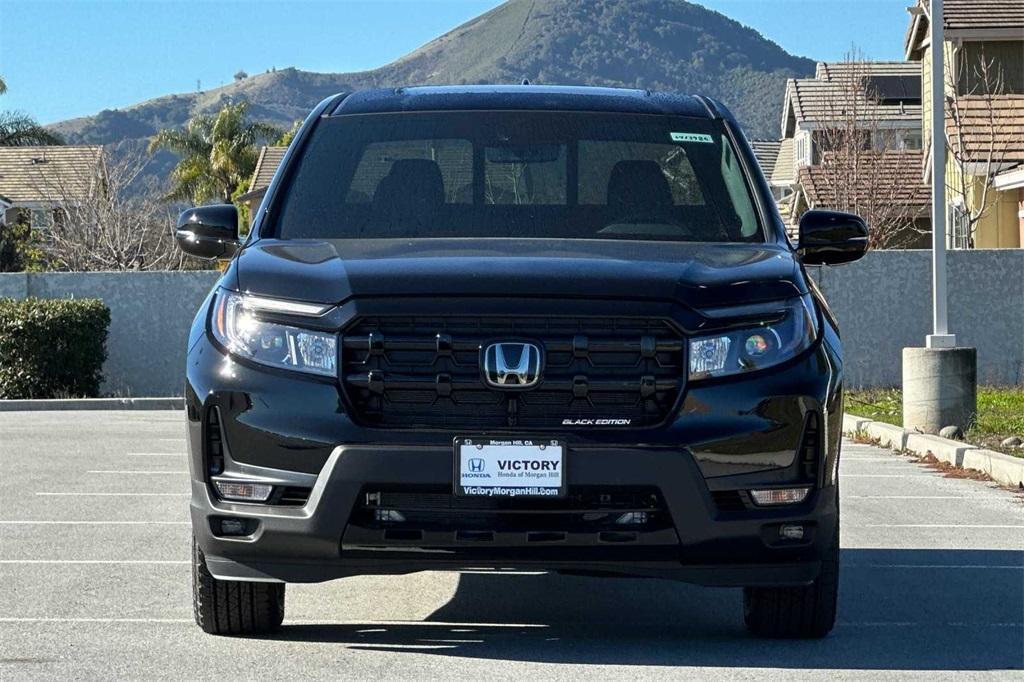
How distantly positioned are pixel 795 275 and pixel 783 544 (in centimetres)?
94

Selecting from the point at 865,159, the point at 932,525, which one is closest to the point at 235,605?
the point at 932,525

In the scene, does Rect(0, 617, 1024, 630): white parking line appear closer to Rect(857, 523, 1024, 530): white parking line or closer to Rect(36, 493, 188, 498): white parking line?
Rect(857, 523, 1024, 530): white parking line

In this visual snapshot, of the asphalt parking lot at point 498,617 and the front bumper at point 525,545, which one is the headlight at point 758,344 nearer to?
the front bumper at point 525,545

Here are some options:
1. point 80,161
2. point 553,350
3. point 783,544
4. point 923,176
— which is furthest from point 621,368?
point 80,161

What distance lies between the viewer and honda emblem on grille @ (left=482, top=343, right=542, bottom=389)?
5652 millimetres

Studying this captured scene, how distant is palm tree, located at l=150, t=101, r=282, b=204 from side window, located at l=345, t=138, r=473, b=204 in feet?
234

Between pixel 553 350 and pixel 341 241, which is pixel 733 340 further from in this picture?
pixel 341 241

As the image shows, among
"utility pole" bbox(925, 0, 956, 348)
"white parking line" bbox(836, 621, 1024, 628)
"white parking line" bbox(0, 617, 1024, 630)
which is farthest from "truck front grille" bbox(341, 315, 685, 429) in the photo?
"utility pole" bbox(925, 0, 956, 348)

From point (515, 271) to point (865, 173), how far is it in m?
32.0

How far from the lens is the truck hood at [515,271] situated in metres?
5.80

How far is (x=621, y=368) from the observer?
18.7 feet

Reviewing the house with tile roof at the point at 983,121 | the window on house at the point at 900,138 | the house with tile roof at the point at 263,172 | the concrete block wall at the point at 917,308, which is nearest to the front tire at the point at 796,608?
the concrete block wall at the point at 917,308

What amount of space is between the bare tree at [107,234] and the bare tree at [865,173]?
1404 centimetres

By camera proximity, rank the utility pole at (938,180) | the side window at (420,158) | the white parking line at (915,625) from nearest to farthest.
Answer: the white parking line at (915,625) → the side window at (420,158) → the utility pole at (938,180)
